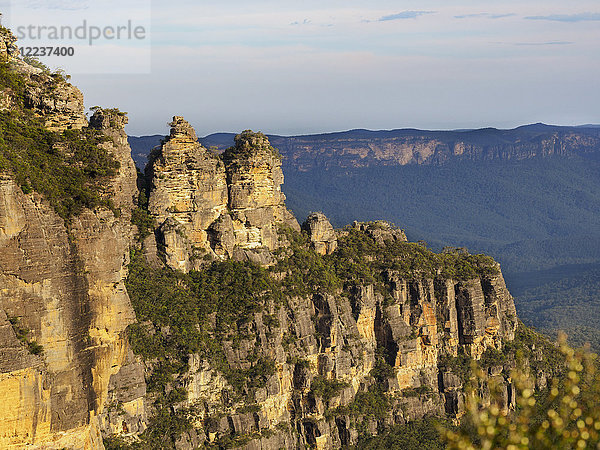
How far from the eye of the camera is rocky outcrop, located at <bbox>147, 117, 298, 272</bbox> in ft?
162

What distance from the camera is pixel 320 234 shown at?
58969 mm

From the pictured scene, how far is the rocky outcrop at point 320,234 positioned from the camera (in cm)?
5878

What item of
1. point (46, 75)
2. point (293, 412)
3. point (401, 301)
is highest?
point (46, 75)

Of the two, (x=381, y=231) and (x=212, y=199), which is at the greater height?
(x=212, y=199)

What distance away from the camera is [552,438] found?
1673cm

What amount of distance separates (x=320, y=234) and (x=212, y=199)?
1063cm

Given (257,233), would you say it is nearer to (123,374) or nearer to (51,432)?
(123,374)

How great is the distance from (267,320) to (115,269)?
16.2 m

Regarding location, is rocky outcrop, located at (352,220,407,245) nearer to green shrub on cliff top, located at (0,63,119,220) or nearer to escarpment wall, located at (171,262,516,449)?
escarpment wall, located at (171,262,516,449)

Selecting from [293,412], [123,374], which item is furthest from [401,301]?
[123,374]

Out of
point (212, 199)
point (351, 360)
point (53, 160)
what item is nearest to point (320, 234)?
point (351, 360)

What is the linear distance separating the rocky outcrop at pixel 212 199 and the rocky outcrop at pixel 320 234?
11.3 feet

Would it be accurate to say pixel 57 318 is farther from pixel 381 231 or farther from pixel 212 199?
pixel 381 231

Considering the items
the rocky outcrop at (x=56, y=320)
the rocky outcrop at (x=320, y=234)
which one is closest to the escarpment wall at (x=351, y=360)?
the rocky outcrop at (x=320, y=234)
